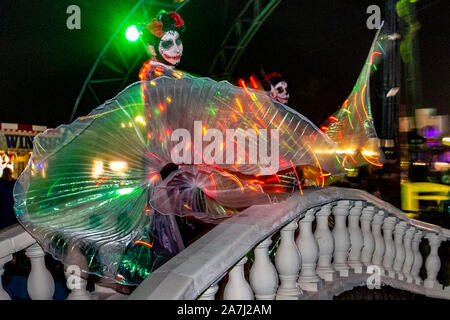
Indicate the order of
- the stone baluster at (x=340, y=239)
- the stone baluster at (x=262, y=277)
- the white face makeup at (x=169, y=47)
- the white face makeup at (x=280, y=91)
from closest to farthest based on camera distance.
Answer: the stone baluster at (x=262, y=277) < the stone baluster at (x=340, y=239) < the white face makeup at (x=169, y=47) < the white face makeup at (x=280, y=91)

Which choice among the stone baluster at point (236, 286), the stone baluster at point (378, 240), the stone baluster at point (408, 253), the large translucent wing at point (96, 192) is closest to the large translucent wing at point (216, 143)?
the large translucent wing at point (96, 192)

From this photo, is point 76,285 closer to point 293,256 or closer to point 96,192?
point 96,192

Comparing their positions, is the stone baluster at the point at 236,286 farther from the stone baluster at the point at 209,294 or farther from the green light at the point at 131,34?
the green light at the point at 131,34

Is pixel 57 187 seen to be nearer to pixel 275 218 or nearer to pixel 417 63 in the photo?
pixel 275 218

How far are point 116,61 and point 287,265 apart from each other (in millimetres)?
8142

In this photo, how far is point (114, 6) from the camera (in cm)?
786

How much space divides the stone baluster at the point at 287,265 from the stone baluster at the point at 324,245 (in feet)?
1.44

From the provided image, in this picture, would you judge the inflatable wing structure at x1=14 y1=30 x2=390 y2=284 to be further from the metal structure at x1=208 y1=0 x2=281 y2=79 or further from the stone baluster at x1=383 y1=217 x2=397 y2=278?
the metal structure at x1=208 y1=0 x2=281 y2=79

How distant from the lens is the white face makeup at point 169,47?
112 inches

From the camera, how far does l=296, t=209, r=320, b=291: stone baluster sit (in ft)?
7.56

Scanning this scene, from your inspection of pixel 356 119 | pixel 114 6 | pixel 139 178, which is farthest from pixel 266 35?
pixel 139 178

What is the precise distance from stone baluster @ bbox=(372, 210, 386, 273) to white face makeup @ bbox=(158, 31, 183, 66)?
6.02 ft
